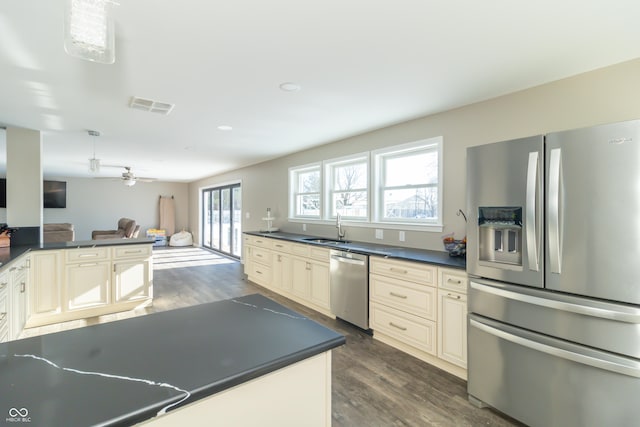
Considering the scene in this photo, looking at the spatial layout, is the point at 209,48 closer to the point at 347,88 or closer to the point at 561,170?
the point at 347,88

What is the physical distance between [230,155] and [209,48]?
3870mm

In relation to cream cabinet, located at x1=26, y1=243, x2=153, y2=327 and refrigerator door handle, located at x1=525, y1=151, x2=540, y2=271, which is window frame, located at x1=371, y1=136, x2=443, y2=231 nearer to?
refrigerator door handle, located at x1=525, y1=151, x2=540, y2=271

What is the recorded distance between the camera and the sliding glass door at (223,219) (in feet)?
26.1

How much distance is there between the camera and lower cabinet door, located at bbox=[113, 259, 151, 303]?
3.87 meters

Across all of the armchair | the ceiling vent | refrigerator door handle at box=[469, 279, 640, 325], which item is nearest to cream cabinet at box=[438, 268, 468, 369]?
refrigerator door handle at box=[469, 279, 640, 325]

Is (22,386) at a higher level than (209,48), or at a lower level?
lower

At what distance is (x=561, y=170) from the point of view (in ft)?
5.62

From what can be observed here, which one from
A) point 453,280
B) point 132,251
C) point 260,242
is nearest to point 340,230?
point 260,242

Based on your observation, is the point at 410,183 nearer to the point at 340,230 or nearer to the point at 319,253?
the point at 340,230

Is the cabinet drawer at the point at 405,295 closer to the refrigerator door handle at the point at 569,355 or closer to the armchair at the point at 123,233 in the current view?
the refrigerator door handle at the point at 569,355

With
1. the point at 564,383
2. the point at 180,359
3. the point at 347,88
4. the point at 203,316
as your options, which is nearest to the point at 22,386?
the point at 180,359

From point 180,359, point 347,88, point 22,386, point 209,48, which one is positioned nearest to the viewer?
point 22,386

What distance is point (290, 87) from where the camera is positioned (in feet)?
A: 8.36

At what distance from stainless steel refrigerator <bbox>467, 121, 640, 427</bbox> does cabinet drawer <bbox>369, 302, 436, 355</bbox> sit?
1.60 ft
